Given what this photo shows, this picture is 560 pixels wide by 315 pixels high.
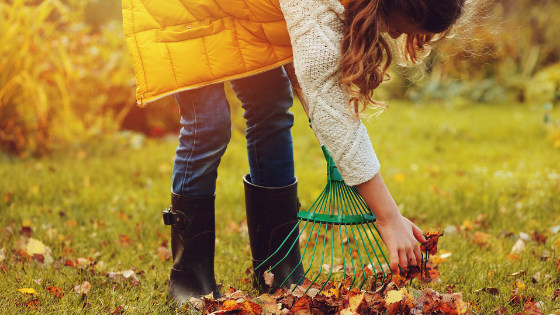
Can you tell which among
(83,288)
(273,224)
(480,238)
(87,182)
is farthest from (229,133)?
(87,182)

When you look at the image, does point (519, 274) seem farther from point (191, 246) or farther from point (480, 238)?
point (191, 246)

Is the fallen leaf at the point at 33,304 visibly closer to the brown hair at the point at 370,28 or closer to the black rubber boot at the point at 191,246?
the black rubber boot at the point at 191,246

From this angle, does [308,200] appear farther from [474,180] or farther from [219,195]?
[474,180]

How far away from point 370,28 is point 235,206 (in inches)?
70.5

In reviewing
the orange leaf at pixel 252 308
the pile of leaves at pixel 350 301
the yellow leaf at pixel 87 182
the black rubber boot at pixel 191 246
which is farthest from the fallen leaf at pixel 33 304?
the yellow leaf at pixel 87 182

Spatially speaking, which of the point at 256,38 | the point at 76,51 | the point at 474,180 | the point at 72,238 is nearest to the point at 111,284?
the point at 72,238

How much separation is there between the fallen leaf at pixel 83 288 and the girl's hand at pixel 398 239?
42.0 inches

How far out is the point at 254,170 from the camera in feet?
5.49

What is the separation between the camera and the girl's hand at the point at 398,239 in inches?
49.8

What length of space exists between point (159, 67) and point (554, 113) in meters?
5.53

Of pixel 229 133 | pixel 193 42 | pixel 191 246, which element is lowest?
pixel 191 246

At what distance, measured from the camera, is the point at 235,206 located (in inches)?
109

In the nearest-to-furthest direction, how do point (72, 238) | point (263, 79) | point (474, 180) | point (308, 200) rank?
point (263, 79) → point (72, 238) → point (308, 200) → point (474, 180)

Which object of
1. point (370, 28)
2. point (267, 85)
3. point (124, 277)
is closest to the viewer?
point (370, 28)
